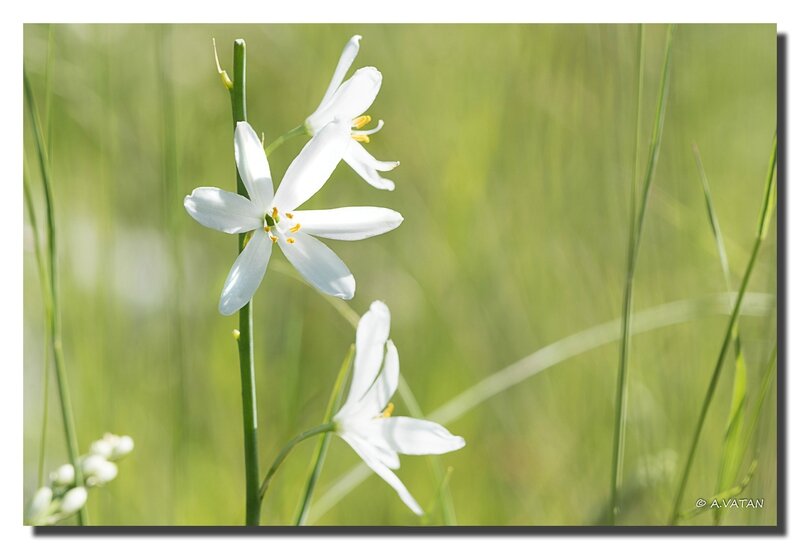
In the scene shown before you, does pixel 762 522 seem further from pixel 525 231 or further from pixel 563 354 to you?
pixel 525 231

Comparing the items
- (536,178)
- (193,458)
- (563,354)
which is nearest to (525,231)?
(536,178)

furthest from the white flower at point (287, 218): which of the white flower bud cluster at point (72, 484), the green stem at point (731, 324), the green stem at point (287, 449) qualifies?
the green stem at point (731, 324)

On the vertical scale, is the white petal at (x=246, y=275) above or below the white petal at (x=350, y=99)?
below

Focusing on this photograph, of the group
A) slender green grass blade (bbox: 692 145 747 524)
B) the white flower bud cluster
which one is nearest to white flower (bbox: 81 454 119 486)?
the white flower bud cluster

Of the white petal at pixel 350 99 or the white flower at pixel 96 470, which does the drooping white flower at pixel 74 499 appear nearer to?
the white flower at pixel 96 470

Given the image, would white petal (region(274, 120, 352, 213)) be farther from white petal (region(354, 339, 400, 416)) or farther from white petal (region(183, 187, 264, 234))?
Result: white petal (region(354, 339, 400, 416))

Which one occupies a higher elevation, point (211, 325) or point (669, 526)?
point (211, 325)
